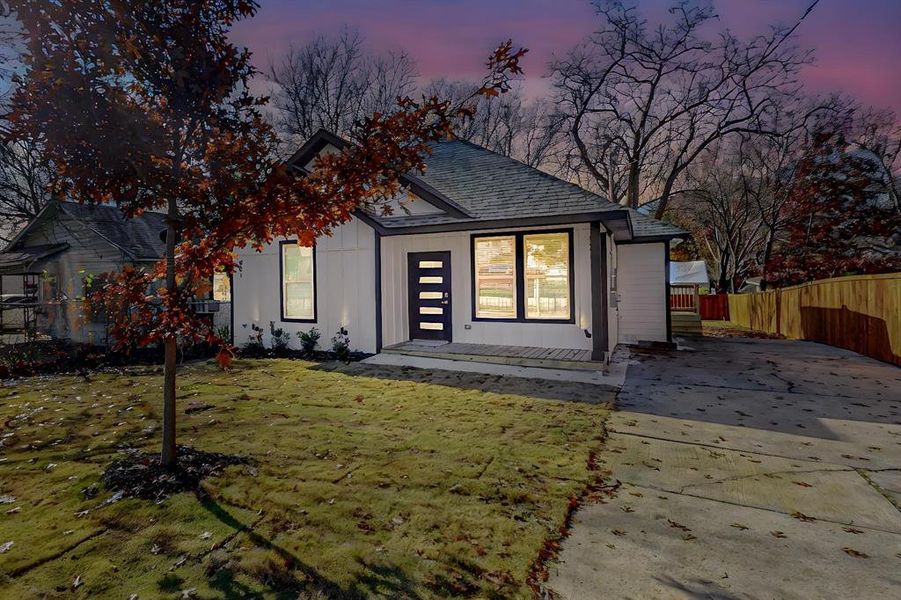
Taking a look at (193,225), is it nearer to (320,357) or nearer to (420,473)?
(420,473)

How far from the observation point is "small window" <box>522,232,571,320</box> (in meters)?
9.38

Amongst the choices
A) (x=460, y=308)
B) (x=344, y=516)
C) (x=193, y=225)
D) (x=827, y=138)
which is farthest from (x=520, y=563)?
(x=827, y=138)

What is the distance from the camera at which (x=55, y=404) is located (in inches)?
249

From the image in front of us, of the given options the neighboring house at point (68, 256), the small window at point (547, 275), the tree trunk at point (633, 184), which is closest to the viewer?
the small window at point (547, 275)

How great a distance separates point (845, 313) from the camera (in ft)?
36.5

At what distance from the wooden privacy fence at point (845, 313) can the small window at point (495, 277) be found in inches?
299

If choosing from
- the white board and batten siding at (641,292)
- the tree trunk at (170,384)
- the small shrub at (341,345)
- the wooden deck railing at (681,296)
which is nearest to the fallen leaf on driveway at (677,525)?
the tree trunk at (170,384)

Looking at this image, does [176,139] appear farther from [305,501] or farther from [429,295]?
[429,295]

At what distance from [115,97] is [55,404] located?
529 centimetres

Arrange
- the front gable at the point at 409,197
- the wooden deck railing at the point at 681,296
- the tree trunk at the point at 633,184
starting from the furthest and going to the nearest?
1. the tree trunk at the point at 633,184
2. the wooden deck railing at the point at 681,296
3. the front gable at the point at 409,197

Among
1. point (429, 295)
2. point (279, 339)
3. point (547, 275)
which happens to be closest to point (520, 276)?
point (547, 275)

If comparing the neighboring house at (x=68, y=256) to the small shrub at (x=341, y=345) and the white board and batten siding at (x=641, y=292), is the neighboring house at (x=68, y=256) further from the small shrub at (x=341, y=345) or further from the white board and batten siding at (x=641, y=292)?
the white board and batten siding at (x=641, y=292)

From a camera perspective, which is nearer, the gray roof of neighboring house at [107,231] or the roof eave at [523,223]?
the roof eave at [523,223]

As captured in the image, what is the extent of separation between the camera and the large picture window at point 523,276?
9.40 metres
